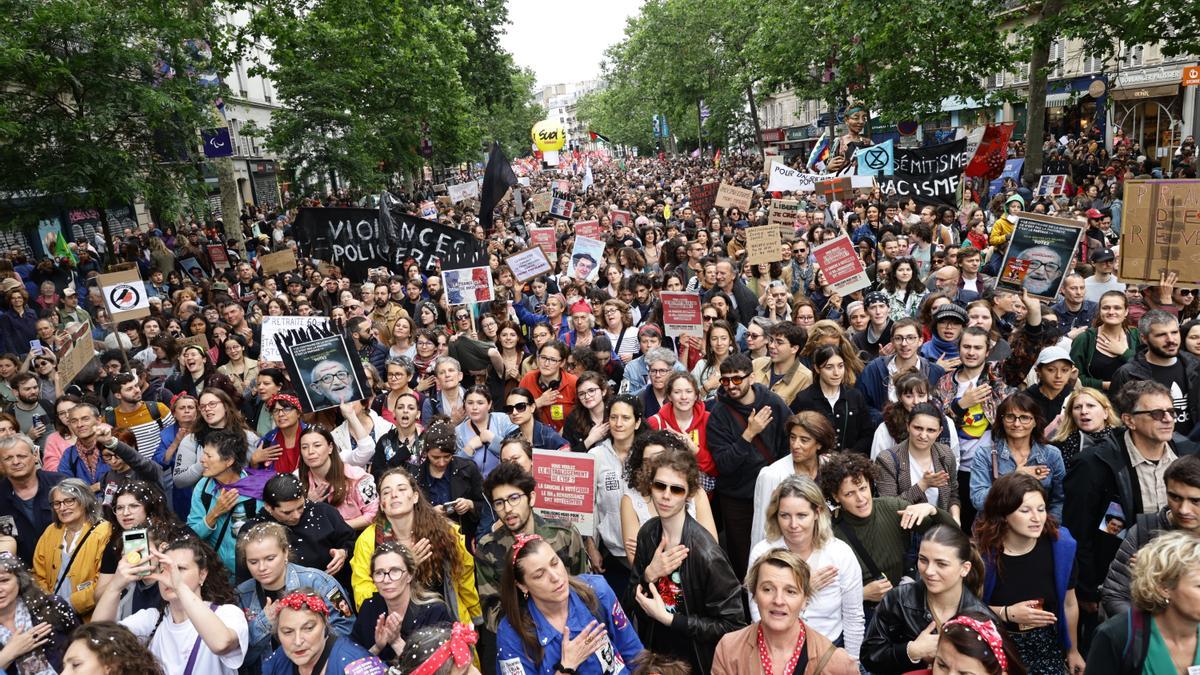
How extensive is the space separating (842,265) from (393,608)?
6736mm

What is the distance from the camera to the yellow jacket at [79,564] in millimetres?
4711

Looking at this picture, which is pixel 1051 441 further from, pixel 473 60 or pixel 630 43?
pixel 630 43

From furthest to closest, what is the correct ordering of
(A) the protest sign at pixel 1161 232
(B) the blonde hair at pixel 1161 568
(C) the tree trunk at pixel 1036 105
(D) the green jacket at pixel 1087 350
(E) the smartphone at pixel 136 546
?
(C) the tree trunk at pixel 1036 105 < (A) the protest sign at pixel 1161 232 < (D) the green jacket at pixel 1087 350 < (E) the smartphone at pixel 136 546 < (B) the blonde hair at pixel 1161 568

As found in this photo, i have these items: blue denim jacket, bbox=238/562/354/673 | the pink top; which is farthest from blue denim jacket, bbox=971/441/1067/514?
the pink top

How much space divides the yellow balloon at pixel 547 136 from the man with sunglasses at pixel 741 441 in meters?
63.2

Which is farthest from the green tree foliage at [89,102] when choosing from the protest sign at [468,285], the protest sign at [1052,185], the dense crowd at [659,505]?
the protest sign at [1052,185]

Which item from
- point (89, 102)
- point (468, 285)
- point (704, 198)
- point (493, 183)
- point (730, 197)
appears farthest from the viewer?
point (704, 198)

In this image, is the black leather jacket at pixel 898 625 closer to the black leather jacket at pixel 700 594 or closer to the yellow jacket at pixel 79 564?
the black leather jacket at pixel 700 594

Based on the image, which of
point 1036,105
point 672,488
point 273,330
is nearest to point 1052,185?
point 1036,105

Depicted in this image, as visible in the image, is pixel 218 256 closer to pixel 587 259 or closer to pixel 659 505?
pixel 587 259

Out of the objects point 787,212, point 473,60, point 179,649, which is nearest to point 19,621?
point 179,649

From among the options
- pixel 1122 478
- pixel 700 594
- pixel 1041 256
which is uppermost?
pixel 1041 256

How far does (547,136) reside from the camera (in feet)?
224

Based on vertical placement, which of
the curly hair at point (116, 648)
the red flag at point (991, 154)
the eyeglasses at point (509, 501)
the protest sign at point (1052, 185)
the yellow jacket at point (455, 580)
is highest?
the red flag at point (991, 154)
